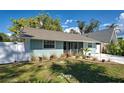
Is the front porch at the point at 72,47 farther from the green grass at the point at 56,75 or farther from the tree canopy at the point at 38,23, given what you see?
the tree canopy at the point at 38,23

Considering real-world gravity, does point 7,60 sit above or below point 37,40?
below

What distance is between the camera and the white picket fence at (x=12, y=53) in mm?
15656

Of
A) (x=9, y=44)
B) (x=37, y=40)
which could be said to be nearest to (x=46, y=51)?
(x=37, y=40)

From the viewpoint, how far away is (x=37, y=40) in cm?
1942

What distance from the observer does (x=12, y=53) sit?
16.4 meters

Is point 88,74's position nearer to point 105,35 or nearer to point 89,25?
→ point 105,35

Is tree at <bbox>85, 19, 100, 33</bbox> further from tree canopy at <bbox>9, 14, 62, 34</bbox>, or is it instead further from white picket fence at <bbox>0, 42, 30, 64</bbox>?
white picket fence at <bbox>0, 42, 30, 64</bbox>

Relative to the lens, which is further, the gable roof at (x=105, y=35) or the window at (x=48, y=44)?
the gable roof at (x=105, y=35)

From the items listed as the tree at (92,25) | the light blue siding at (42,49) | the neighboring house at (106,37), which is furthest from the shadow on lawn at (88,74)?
the tree at (92,25)
